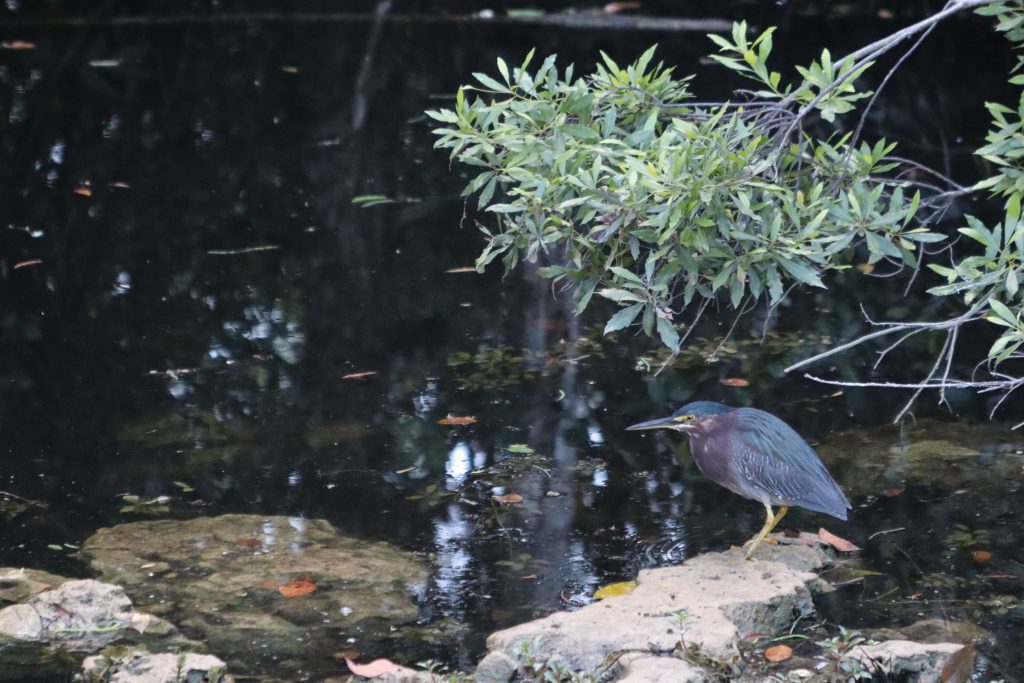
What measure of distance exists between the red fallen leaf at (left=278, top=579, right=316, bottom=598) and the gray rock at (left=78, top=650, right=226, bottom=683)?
1.64 feet

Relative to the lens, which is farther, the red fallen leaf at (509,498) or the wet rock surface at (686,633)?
the red fallen leaf at (509,498)

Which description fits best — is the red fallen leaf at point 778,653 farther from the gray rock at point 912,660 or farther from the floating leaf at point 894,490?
the floating leaf at point 894,490

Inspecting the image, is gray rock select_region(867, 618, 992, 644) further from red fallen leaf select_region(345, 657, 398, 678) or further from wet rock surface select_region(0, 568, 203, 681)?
wet rock surface select_region(0, 568, 203, 681)

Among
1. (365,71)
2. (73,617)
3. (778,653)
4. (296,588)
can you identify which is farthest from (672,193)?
(365,71)

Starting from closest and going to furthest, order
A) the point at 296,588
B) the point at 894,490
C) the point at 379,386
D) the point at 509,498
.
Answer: the point at 296,588 < the point at 509,498 < the point at 894,490 < the point at 379,386

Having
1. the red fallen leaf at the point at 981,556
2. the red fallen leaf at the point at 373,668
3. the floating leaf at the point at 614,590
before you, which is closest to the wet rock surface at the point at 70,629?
the red fallen leaf at the point at 373,668

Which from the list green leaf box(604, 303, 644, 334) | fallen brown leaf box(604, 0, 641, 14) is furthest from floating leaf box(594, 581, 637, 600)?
fallen brown leaf box(604, 0, 641, 14)

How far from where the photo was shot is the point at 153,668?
3.46 meters

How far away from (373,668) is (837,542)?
176 centimetres

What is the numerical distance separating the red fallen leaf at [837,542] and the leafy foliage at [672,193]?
99 centimetres

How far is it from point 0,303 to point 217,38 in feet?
23.4

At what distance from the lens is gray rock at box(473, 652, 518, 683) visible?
351 centimetres

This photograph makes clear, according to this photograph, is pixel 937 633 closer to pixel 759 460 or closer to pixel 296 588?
pixel 759 460

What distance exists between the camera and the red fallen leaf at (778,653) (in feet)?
12.0
